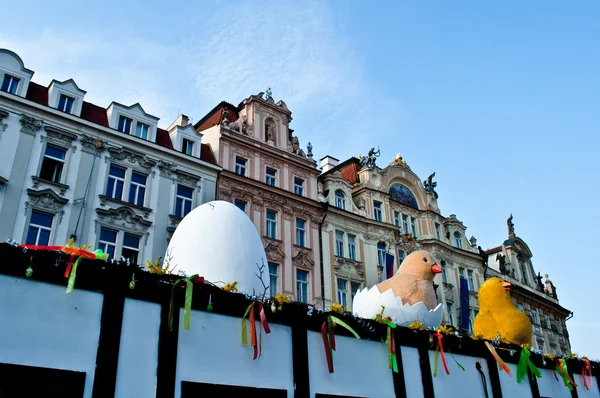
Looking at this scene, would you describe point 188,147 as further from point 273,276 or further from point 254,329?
point 254,329

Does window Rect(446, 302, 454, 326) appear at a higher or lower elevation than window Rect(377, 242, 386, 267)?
lower

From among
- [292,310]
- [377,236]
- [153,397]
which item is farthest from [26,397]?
[377,236]

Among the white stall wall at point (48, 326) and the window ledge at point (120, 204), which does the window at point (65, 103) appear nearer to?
the window ledge at point (120, 204)

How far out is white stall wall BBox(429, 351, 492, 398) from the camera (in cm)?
1225

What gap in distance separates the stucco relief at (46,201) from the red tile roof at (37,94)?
144 inches

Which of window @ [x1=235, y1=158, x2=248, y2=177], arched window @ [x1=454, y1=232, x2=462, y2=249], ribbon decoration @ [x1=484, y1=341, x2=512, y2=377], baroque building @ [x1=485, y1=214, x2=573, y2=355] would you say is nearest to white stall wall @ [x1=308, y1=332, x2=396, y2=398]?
ribbon decoration @ [x1=484, y1=341, x2=512, y2=377]

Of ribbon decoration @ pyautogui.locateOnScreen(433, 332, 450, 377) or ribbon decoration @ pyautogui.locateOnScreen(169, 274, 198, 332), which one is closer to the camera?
ribbon decoration @ pyautogui.locateOnScreen(169, 274, 198, 332)

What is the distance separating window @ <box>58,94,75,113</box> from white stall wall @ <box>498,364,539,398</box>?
1800 cm

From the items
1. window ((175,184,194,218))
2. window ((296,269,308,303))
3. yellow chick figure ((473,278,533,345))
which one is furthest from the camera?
window ((296,269,308,303))

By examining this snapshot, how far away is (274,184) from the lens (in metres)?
26.5

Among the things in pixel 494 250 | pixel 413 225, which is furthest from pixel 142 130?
pixel 494 250

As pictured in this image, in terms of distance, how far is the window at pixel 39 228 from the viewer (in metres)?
18.4

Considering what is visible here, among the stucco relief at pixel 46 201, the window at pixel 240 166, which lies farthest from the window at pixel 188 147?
the stucco relief at pixel 46 201

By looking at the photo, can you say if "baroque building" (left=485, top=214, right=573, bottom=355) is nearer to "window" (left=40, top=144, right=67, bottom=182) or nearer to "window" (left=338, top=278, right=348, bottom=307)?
"window" (left=338, top=278, right=348, bottom=307)
